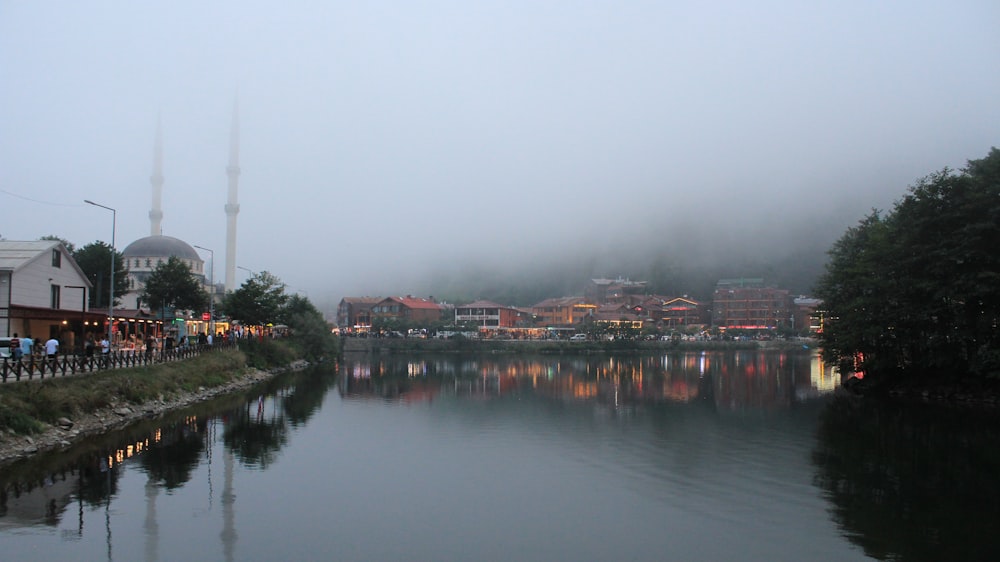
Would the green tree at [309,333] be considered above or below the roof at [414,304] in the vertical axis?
below

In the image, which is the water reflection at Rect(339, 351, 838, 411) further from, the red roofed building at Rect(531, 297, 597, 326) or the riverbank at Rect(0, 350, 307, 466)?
the red roofed building at Rect(531, 297, 597, 326)

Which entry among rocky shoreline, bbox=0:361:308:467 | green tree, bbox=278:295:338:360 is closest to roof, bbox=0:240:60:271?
rocky shoreline, bbox=0:361:308:467

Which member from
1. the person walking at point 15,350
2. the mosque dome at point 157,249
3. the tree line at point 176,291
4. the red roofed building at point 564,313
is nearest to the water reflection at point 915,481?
the person walking at point 15,350

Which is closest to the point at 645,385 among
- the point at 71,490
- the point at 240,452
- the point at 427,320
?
the point at 240,452

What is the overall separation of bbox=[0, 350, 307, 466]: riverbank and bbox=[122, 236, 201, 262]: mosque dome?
73447mm

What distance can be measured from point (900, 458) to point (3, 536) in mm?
28027

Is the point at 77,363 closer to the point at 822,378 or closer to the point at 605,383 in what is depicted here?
the point at 605,383

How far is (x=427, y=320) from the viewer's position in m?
162

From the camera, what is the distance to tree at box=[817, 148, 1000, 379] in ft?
133

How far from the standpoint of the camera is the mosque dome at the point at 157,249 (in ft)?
377

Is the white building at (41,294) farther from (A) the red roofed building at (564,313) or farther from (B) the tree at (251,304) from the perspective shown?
(A) the red roofed building at (564,313)

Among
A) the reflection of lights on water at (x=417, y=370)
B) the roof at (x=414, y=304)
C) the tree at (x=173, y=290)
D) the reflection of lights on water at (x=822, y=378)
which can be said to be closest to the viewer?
the reflection of lights on water at (x=822, y=378)

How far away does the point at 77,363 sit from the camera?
1346 inches

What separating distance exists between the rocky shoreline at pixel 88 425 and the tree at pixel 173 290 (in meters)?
30.2
